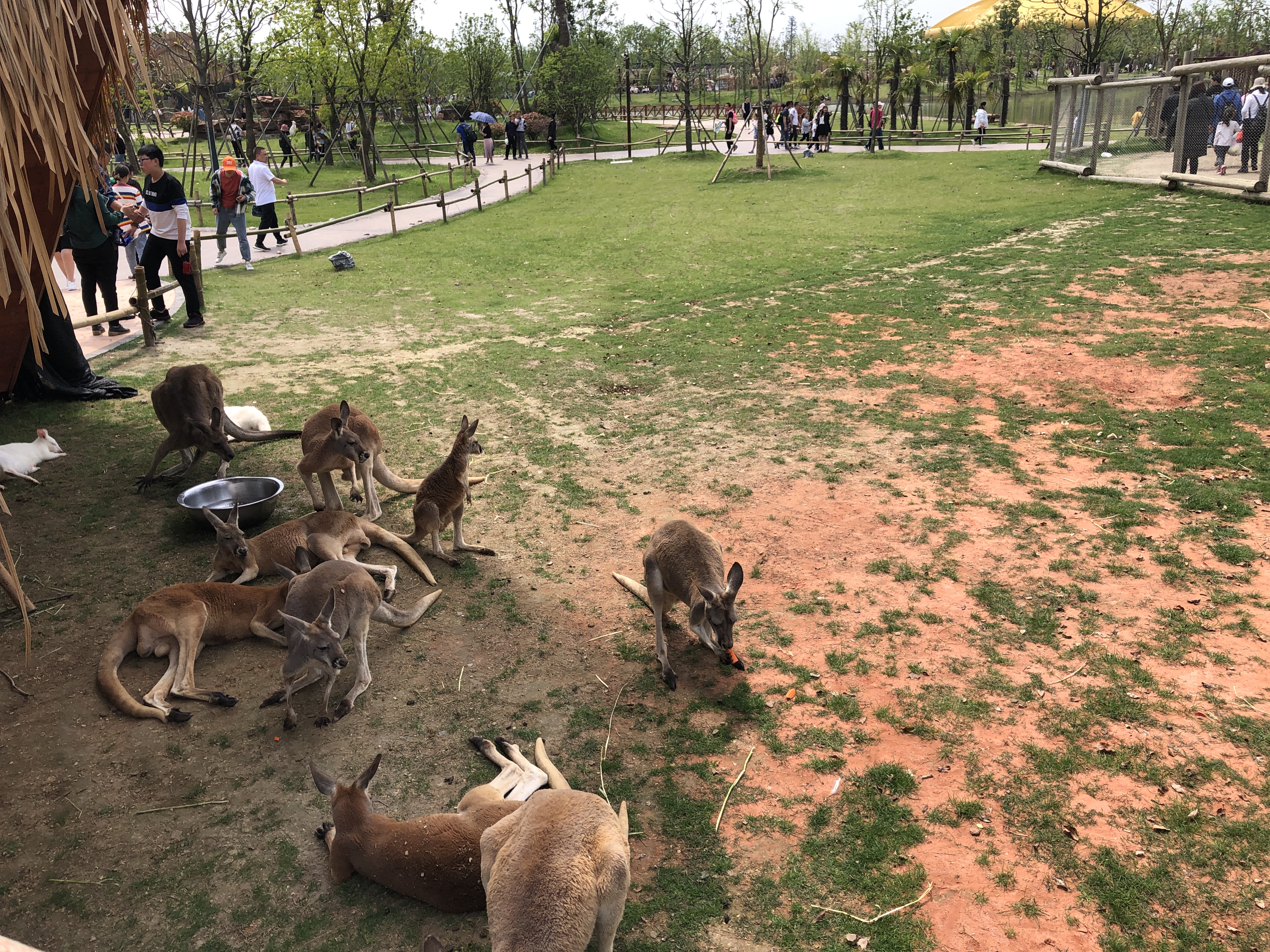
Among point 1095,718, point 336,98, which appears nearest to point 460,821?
point 1095,718

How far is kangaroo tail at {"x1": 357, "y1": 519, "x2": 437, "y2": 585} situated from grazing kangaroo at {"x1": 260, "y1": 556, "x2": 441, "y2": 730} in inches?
27.5

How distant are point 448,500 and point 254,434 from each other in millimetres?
2748

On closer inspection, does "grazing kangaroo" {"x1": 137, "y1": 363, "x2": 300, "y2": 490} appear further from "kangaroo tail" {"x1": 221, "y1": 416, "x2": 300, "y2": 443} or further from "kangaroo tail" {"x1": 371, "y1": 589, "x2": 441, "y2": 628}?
"kangaroo tail" {"x1": 371, "y1": 589, "x2": 441, "y2": 628}

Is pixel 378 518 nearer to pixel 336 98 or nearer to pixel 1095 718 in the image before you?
pixel 1095 718

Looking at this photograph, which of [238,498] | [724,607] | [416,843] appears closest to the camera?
[416,843]

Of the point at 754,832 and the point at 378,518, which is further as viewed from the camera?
the point at 378,518

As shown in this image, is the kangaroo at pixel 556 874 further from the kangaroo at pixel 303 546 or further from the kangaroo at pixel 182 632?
the kangaroo at pixel 303 546

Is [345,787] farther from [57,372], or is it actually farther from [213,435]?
[57,372]

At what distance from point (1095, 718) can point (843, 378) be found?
5.35m

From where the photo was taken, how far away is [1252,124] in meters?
14.6

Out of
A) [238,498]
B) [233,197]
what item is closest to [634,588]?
[238,498]

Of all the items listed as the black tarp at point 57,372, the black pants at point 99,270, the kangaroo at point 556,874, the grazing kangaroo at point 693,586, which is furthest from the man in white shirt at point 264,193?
the kangaroo at point 556,874

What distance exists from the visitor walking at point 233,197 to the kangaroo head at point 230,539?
1132 centimetres

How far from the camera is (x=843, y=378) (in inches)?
360
